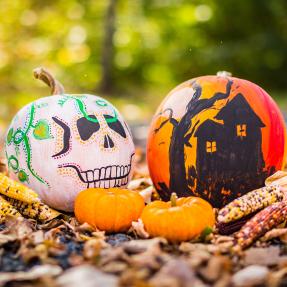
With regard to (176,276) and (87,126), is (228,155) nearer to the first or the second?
(87,126)

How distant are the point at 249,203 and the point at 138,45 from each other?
11.7 m

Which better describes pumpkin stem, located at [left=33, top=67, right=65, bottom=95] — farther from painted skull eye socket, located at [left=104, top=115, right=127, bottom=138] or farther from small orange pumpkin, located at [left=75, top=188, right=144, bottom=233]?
small orange pumpkin, located at [left=75, top=188, right=144, bottom=233]

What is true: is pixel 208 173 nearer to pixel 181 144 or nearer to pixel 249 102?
pixel 181 144

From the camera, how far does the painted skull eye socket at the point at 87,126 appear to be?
393cm

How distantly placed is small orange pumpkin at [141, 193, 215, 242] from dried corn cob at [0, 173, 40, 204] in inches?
29.4

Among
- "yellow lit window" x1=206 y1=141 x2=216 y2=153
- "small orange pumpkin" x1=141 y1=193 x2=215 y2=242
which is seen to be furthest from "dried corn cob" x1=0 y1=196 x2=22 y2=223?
"yellow lit window" x1=206 y1=141 x2=216 y2=153

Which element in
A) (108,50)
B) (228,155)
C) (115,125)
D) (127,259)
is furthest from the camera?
(108,50)

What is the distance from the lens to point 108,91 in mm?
13461

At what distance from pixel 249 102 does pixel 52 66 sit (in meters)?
10.9

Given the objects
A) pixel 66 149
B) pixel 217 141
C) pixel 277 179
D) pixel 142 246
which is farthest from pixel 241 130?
pixel 142 246

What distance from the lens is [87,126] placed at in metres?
3.96

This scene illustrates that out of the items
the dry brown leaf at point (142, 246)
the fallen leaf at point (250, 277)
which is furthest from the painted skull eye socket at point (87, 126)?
the fallen leaf at point (250, 277)

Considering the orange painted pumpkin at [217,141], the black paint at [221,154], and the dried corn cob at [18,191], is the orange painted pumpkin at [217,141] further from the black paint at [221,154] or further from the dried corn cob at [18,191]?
the dried corn cob at [18,191]

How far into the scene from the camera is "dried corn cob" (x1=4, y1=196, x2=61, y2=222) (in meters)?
3.73
